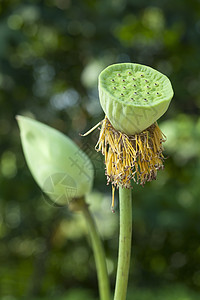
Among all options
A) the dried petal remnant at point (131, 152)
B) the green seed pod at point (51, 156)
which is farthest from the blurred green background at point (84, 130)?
the dried petal remnant at point (131, 152)

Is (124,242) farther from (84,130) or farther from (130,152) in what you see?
(84,130)

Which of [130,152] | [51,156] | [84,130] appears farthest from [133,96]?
[84,130]

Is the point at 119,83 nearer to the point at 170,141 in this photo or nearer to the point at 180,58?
the point at 170,141

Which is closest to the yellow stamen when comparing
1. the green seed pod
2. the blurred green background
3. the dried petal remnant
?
the dried petal remnant

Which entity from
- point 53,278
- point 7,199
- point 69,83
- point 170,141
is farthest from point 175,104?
point 53,278

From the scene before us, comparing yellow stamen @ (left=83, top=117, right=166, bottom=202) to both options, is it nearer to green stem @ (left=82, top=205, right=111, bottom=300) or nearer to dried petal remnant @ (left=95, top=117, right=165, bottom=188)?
dried petal remnant @ (left=95, top=117, right=165, bottom=188)

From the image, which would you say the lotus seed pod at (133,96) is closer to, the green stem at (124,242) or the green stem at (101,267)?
the green stem at (124,242)
